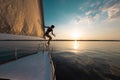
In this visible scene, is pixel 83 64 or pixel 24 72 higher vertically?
pixel 24 72

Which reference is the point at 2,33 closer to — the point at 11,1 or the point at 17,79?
the point at 11,1

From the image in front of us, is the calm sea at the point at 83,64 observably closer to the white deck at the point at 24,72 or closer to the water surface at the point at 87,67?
the water surface at the point at 87,67

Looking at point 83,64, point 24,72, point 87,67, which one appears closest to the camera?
point 24,72

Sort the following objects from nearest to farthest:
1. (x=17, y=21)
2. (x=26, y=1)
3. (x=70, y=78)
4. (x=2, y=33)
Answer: (x=2, y=33), (x=17, y=21), (x=26, y=1), (x=70, y=78)

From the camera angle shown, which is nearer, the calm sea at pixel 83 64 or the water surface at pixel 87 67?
the water surface at pixel 87 67

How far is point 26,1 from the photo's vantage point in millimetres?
4020

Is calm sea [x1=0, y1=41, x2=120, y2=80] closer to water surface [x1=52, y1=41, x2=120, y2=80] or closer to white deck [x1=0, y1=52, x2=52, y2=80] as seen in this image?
water surface [x1=52, y1=41, x2=120, y2=80]

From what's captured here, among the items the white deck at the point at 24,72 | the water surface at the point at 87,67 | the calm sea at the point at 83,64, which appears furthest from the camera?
the calm sea at the point at 83,64

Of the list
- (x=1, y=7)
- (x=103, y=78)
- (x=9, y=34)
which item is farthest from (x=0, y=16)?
(x=103, y=78)

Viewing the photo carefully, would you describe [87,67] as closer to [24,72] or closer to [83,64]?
[83,64]

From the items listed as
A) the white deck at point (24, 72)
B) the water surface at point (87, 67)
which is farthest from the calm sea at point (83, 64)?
the white deck at point (24, 72)

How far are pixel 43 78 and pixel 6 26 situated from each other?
2.47 metres

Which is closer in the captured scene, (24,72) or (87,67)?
(24,72)

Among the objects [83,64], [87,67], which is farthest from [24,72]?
[83,64]
